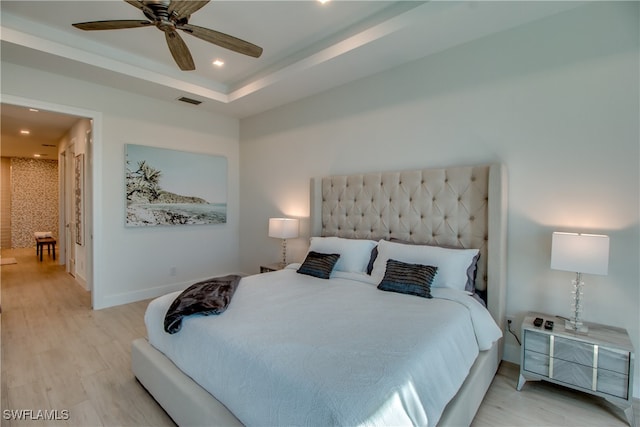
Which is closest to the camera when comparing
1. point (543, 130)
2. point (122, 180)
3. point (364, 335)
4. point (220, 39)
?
point (364, 335)

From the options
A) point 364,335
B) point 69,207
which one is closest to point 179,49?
point 364,335

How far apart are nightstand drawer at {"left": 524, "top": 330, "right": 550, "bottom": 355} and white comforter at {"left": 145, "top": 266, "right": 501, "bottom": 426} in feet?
0.70

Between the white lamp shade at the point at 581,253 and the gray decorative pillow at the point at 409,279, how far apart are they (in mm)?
814

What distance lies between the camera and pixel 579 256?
1.99m

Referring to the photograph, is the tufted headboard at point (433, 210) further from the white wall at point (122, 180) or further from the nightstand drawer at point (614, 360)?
the white wall at point (122, 180)

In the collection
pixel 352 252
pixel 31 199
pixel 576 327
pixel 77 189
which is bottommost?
pixel 576 327

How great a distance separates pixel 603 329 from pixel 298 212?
10.6 feet

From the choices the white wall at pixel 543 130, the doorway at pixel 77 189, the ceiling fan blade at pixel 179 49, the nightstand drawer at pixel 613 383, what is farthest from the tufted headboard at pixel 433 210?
the doorway at pixel 77 189

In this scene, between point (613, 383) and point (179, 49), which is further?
point (179, 49)

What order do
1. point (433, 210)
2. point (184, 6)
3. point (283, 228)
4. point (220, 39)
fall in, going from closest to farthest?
1. point (184, 6)
2. point (220, 39)
3. point (433, 210)
4. point (283, 228)

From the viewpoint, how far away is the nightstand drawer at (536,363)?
6.88ft

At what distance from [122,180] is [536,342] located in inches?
185

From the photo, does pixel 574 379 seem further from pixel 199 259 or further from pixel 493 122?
pixel 199 259

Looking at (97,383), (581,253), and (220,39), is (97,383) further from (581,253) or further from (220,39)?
(581,253)
